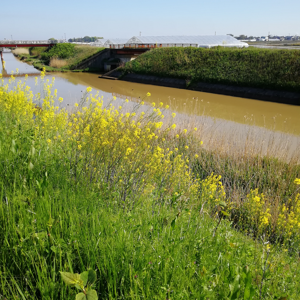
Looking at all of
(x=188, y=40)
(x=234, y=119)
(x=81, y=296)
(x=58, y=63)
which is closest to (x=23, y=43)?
(x=58, y=63)

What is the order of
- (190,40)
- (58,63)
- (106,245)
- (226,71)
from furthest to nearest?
1. (190,40)
2. (58,63)
3. (226,71)
4. (106,245)

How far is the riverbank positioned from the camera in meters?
22.2

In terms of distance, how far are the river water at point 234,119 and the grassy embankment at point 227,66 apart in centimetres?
198

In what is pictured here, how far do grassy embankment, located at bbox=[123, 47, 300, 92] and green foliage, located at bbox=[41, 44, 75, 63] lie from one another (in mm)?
18295

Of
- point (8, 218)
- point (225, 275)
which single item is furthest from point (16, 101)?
point (225, 275)

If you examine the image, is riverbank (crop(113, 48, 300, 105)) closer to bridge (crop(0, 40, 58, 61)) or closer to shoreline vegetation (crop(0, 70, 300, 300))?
shoreline vegetation (crop(0, 70, 300, 300))

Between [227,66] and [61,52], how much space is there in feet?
102

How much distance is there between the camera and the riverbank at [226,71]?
2217 cm

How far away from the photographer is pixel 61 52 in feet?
159

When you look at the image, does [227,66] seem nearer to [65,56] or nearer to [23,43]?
[65,56]

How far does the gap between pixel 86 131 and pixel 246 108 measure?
1651cm

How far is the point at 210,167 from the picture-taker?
7.72 meters

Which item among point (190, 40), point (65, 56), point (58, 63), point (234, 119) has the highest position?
point (190, 40)

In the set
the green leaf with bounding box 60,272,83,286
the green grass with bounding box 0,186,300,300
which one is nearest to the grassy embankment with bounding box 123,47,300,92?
the green grass with bounding box 0,186,300,300
